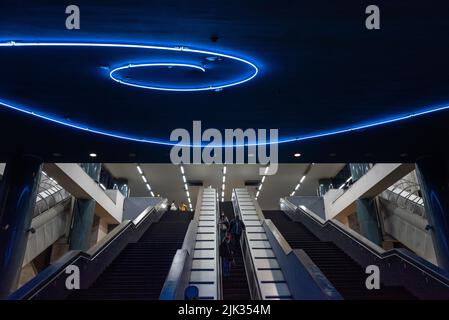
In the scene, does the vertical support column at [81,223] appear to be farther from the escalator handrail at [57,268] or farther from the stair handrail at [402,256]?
the stair handrail at [402,256]

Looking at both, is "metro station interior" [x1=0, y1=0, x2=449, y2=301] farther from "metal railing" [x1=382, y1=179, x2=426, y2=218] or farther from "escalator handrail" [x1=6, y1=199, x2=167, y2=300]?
"metal railing" [x1=382, y1=179, x2=426, y2=218]

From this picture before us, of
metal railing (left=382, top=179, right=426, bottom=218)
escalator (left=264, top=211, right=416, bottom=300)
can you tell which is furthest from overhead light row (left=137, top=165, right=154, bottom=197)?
metal railing (left=382, top=179, right=426, bottom=218)

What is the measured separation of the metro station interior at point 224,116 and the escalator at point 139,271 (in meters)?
0.05

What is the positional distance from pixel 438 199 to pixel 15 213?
1118 cm

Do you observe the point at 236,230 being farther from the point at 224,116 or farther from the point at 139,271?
the point at 224,116

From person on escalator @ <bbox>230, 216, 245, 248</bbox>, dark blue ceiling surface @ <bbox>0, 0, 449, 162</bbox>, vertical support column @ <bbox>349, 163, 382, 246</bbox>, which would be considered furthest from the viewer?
Result: vertical support column @ <bbox>349, 163, 382, 246</bbox>

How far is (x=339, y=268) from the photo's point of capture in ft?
29.9

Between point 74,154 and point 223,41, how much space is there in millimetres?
6672

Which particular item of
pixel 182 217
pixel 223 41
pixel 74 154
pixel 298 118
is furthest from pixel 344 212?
pixel 223 41

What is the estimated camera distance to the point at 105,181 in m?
25.2

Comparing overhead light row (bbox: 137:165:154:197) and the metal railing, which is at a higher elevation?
overhead light row (bbox: 137:165:154:197)

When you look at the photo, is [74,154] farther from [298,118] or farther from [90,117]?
[298,118]

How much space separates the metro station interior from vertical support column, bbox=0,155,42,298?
4 centimetres

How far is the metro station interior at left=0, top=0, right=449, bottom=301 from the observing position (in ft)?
15.1
